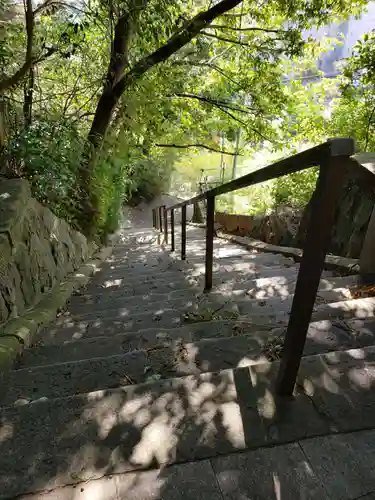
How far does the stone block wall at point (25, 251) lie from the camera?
7.81ft

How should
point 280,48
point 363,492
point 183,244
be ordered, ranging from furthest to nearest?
1. point 280,48
2. point 183,244
3. point 363,492

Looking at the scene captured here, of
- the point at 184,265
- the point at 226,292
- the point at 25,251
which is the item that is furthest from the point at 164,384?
the point at 184,265

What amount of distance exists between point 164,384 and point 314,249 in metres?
0.82

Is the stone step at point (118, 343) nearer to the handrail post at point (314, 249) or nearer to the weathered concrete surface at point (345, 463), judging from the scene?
the handrail post at point (314, 249)

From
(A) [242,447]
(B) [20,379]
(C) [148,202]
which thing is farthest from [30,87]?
(C) [148,202]

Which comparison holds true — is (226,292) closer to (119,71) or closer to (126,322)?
(126,322)

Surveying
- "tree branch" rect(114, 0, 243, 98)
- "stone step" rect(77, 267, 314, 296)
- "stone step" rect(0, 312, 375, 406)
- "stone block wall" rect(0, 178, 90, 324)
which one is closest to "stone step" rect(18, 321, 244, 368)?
"stone step" rect(0, 312, 375, 406)

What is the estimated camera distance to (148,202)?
21.5 m

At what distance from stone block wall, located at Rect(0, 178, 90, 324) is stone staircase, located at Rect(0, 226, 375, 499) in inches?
14.4

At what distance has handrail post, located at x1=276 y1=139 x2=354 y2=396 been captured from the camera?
2.99 ft

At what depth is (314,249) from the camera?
102cm

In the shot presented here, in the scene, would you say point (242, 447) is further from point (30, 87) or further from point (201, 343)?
point (30, 87)

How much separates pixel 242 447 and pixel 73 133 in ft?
15.2

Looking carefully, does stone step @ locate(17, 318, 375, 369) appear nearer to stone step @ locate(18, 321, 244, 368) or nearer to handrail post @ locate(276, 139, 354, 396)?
stone step @ locate(18, 321, 244, 368)
